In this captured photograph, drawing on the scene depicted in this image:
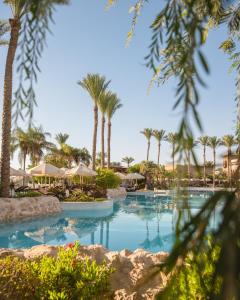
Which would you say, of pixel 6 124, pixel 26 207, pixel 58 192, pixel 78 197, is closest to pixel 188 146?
pixel 6 124

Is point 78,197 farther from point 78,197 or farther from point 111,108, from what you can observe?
point 111,108

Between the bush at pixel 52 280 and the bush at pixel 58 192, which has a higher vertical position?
the bush at pixel 58 192

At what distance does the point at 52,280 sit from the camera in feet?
13.5

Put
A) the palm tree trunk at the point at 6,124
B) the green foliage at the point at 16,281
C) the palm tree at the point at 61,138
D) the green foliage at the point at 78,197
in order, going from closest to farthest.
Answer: the green foliage at the point at 16,281 → the palm tree trunk at the point at 6,124 → the green foliage at the point at 78,197 → the palm tree at the point at 61,138

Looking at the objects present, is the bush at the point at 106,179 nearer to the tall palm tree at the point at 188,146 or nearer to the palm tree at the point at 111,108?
the palm tree at the point at 111,108

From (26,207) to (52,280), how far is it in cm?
1296

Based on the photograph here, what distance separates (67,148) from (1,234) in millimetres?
46384

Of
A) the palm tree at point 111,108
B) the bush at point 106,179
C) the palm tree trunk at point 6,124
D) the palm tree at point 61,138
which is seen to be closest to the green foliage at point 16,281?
the palm tree trunk at point 6,124

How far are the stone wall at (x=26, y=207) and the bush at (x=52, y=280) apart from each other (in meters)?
11.4

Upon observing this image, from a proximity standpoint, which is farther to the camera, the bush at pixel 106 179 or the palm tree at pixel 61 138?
the palm tree at pixel 61 138

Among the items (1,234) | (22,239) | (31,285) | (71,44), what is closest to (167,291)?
(71,44)

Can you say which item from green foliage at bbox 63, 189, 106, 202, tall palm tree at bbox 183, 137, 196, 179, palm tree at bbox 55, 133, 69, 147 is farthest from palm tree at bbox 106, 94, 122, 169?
tall palm tree at bbox 183, 137, 196, 179

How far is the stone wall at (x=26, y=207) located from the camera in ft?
49.9

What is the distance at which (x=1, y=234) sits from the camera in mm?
12797
